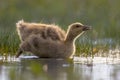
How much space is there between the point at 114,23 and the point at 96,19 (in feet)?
3.89

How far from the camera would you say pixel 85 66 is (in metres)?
11.1

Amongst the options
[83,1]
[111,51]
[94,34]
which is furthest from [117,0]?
[111,51]

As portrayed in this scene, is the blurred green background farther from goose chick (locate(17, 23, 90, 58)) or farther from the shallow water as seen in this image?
the shallow water

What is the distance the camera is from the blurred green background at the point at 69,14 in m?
15.9

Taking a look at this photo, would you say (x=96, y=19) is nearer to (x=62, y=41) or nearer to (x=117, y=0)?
(x=117, y=0)

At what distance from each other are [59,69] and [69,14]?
9.72 metres

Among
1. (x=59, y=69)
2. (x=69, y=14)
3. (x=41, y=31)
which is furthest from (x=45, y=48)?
(x=69, y=14)

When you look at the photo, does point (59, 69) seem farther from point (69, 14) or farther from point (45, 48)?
point (69, 14)

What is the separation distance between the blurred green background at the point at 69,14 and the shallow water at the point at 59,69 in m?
1.93

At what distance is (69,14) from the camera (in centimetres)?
2025

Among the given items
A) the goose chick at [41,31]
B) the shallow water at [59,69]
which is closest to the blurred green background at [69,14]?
the goose chick at [41,31]

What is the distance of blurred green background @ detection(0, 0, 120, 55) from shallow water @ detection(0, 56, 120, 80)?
1.93m

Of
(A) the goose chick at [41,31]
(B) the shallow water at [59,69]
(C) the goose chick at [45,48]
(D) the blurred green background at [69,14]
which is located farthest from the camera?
(D) the blurred green background at [69,14]

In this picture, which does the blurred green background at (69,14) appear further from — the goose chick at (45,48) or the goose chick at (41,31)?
the goose chick at (45,48)
